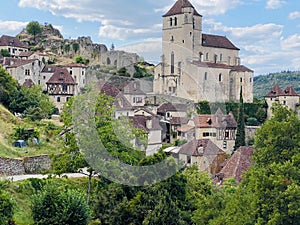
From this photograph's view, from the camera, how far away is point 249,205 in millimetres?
12750

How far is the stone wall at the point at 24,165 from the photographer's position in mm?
19062

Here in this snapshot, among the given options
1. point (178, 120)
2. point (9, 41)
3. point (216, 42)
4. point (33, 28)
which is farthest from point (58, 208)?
point (33, 28)

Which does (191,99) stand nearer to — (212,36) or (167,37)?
(167,37)

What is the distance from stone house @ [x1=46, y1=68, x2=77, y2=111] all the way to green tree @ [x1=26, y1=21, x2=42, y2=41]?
29.5 metres

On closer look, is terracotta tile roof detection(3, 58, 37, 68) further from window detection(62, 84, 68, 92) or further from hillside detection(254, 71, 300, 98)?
hillside detection(254, 71, 300, 98)

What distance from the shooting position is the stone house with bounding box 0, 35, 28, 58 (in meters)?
57.3

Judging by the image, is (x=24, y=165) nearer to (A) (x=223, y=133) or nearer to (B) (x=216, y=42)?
(A) (x=223, y=133)

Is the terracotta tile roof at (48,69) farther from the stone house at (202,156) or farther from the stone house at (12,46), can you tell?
the stone house at (202,156)

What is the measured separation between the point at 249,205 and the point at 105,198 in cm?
478

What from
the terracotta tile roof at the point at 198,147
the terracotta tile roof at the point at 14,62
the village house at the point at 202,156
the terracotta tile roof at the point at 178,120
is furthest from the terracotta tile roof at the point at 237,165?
the terracotta tile roof at the point at 14,62

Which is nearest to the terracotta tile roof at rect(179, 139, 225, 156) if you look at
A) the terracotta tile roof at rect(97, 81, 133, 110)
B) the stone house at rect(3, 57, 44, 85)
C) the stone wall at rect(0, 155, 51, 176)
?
the terracotta tile roof at rect(97, 81, 133, 110)

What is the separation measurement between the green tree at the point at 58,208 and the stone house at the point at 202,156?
12.1 meters

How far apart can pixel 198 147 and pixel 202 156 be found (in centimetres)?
66

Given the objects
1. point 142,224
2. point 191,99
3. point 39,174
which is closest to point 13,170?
point 39,174
